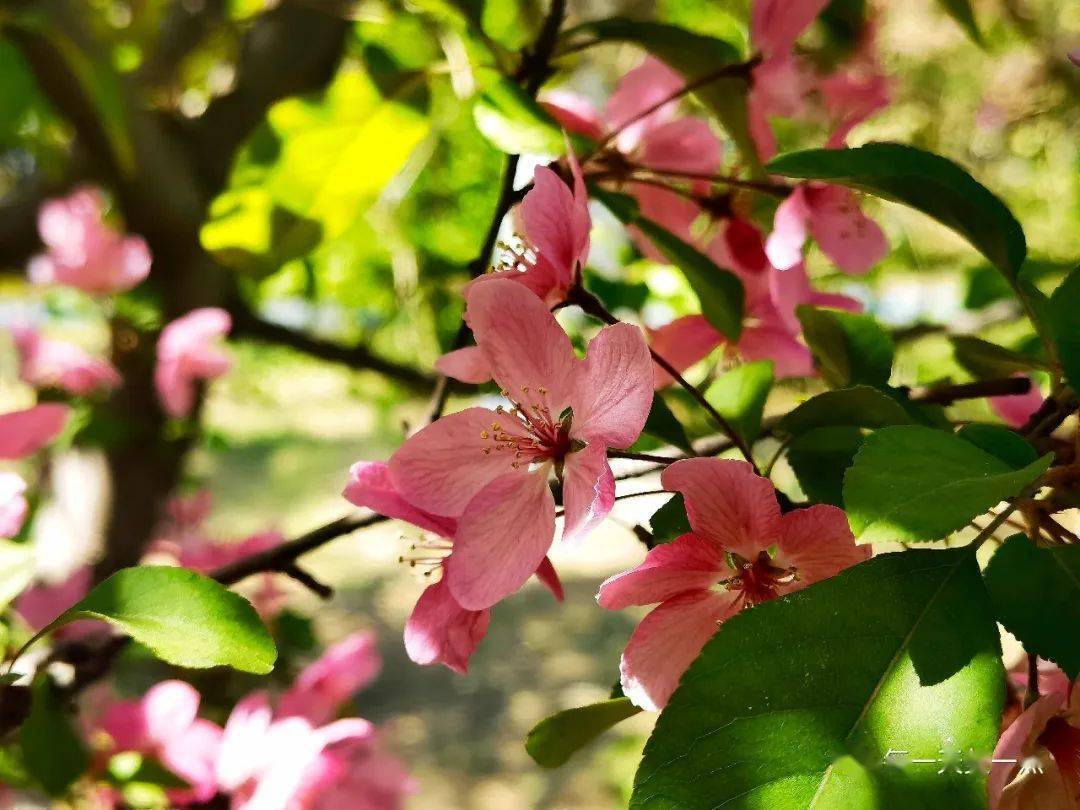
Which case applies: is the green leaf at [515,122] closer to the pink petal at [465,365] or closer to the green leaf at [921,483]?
the pink petal at [465,365]

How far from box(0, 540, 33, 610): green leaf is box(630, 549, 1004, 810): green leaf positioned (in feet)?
1.07

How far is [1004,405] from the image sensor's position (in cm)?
59

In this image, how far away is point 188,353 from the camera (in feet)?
3.64

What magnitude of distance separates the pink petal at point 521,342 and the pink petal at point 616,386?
16 mm

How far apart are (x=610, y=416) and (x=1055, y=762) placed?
0.73 ft

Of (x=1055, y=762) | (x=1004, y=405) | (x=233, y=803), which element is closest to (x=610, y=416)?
(x=1055, y=762)

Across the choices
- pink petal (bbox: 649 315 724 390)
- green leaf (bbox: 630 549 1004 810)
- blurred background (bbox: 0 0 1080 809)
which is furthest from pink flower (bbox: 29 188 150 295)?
green leaf (bbox: 630 549 1004 810)

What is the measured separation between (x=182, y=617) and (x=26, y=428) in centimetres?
26

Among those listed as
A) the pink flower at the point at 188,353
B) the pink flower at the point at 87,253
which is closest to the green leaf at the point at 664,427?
the pink flower at the point at 188,353

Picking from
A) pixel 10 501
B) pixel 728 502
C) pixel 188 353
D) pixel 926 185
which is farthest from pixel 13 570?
pixel 188 353

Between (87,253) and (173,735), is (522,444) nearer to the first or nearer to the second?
(173,735)

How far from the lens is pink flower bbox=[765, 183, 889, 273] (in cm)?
52

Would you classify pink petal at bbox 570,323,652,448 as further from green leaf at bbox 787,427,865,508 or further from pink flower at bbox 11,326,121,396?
pink flower at bbox 11,326,121,396

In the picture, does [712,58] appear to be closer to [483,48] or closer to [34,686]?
[483,48]
